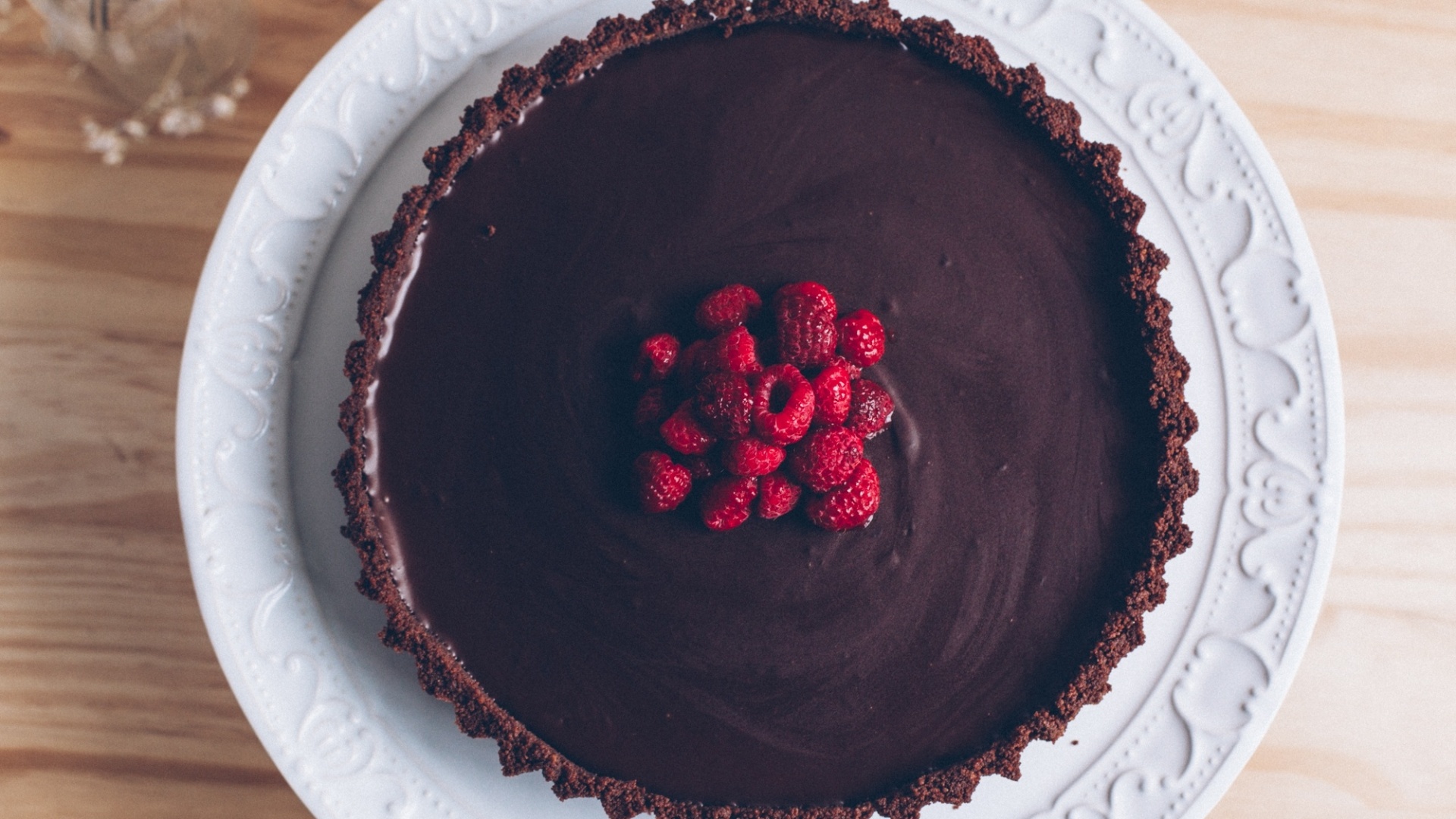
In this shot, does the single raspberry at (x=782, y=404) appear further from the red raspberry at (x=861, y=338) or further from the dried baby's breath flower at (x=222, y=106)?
the dried baby's breath flower at (x=222, y=106)

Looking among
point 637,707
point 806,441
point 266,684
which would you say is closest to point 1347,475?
point 806,441

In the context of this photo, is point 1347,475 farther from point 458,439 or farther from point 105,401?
point 105,401

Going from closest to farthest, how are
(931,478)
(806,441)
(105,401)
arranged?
(806,441) → (931,478) → (105,401)

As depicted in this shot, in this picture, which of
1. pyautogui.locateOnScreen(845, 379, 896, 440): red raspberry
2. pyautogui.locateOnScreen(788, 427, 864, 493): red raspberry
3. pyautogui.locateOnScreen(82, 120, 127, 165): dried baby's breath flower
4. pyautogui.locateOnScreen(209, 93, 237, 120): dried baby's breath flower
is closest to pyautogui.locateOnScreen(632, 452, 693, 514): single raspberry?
pyautogui.locateOnScreen(788, 427, 864, 493): red raspberry

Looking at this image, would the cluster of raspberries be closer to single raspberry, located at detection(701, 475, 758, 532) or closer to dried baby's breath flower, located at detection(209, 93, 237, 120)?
single raspberry, located at detection(701, 475, 758, 532)

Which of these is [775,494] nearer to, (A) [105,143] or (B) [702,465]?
(B) [702,465]

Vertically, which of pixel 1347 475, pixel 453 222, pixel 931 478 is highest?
pixel 1347 475

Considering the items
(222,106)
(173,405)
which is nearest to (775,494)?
(173,405)

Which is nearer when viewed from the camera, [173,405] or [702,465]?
[702,465]
